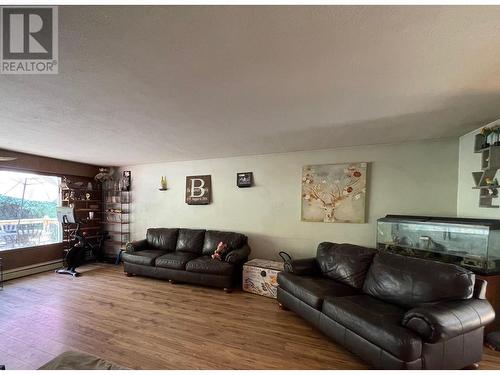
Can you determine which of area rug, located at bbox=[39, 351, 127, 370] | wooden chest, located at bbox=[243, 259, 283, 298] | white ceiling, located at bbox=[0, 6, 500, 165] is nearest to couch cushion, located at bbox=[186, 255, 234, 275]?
wooden chest, located at bbox=[243, 259, 283, 298]

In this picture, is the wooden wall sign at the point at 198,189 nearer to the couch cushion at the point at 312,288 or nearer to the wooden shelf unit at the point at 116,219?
the wooden shelf unit at the point at 116,219

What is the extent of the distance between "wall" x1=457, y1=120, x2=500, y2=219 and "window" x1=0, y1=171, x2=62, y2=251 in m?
7.53

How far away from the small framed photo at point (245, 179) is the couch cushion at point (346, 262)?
74.0 inches

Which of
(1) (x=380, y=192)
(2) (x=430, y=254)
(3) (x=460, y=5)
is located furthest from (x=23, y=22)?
(2) (x=430, y=254)

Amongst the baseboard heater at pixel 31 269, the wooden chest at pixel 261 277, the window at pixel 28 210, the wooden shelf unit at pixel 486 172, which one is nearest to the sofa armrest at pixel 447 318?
the wooden shelf unit at pixel 486 172

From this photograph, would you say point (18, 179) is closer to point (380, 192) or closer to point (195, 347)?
point (195, 347)

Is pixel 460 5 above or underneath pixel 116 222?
above

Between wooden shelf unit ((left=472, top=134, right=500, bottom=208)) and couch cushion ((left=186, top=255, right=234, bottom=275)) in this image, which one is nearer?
wooden shelf unit ((left=472, top=134, right=500, bottom=208))

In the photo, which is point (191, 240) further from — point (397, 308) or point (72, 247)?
point (397, 308)

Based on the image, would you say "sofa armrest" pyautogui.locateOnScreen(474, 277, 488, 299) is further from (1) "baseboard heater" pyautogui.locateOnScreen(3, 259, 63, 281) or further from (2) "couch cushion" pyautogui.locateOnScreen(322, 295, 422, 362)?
(1) "baseboard heater" pyautogui.locateOnScreen(3, 259, 63, 281)

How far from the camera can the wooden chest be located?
→ 3295mm

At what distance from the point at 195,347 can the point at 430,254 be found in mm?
3125

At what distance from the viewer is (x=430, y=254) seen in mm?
2781

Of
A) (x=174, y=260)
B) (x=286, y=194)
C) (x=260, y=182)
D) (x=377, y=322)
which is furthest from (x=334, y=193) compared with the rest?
(x=174, y=260)
